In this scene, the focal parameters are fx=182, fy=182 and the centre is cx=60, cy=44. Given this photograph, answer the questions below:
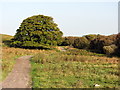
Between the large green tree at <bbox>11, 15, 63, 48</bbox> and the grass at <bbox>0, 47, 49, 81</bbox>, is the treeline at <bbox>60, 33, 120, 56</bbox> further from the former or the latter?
the grass at <bbox>0, 47, 49, 81</bbox>

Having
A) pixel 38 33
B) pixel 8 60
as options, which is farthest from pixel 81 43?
pixel 8 60

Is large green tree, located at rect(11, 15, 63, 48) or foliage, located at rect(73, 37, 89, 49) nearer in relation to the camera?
large green tree, located at rect(11, 15, 63, 48)

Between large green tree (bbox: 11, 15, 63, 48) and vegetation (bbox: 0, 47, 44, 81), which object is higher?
large green tree (bbox: 11, 15, 63, 48)

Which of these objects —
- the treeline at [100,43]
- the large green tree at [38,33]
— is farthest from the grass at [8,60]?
the treeline at [100,43]

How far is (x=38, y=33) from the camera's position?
33594 mm

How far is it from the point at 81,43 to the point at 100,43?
10718 millimetres

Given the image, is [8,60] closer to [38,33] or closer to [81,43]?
[38,33]

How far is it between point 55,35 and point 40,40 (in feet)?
9.82

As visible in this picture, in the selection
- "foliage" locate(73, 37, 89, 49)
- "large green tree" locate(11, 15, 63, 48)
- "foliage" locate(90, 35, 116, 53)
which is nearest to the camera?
"large green tree" locate(11, 15, 63, 48)

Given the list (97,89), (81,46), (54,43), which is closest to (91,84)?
(97,89)

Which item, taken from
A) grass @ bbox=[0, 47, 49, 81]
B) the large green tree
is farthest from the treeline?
grass @ bbox=[0, 47, 49, 81]

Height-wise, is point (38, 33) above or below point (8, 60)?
above

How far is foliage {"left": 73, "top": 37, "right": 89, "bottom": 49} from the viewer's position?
49.3 m

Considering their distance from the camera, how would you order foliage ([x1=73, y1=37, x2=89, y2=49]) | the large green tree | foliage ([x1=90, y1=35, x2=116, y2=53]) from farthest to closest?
foliage ([x1=73, y1=37, x2=89, y2=49]), foliage ([x1=90, y1=35, x2=116, y2=53]), the large green tree
